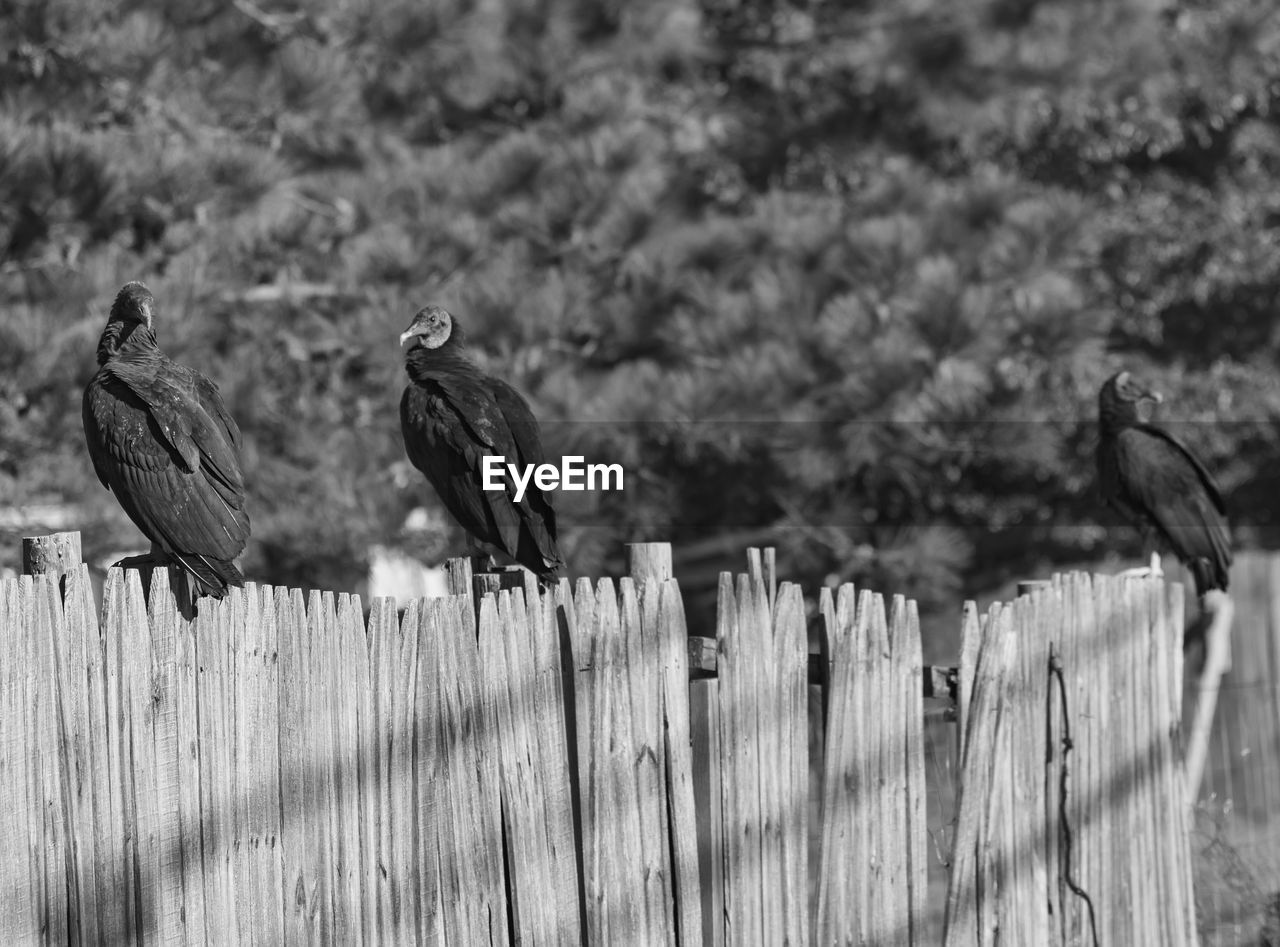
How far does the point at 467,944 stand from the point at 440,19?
4.91m

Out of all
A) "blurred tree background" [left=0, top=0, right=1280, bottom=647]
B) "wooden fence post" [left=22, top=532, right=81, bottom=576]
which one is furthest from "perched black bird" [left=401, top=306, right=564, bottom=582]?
"blurred tree background" [left=0, top=0, right=1280, bottom=647]

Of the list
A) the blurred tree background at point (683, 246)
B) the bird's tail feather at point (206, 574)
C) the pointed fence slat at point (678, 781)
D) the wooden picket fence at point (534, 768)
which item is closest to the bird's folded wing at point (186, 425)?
the bird's tail feather at point (206, 574)

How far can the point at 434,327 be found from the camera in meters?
3.71

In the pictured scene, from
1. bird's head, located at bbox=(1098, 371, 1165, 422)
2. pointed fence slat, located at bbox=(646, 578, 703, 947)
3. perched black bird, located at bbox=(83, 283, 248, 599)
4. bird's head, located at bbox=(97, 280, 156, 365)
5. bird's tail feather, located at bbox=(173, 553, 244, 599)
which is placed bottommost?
pointed fence slat, located at bbox=(646, 578, 703, 947)

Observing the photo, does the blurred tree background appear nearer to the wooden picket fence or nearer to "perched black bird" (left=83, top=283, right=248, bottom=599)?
"perched black bird" (left=83, top=283, right=248, bottom=599)

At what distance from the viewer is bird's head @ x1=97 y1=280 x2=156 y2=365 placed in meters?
2.85

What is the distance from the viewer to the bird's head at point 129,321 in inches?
112

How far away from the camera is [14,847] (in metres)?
1.89

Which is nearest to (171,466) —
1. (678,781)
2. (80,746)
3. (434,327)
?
(80,746)

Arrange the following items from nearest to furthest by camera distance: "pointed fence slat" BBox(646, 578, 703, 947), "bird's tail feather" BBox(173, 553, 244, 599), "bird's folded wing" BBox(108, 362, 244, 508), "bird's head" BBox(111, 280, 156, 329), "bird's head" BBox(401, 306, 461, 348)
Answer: "bird's tail feather" BBox(173, 553, 244, 599) → "bird's folded wing" BBox(108, 362, 244, 508) → "pointed fence slat" BBox(646, 578, 703, 947) → "bird's head" BBox(111, 280, 156, 329) → "bird's head" BBox(401, 306, 461, 348)

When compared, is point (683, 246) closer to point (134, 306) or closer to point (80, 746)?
point (134, 306)

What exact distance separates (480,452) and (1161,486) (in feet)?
8.47

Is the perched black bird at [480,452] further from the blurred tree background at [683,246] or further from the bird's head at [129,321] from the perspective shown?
the blurred tree background at [683,246]

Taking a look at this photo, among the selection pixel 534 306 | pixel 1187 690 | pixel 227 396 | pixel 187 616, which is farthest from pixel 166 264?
pixel 1187 690
